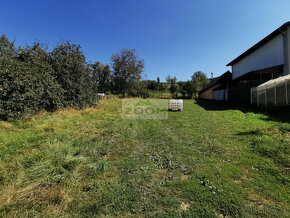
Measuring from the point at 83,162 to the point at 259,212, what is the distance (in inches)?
121

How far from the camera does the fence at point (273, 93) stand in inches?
275

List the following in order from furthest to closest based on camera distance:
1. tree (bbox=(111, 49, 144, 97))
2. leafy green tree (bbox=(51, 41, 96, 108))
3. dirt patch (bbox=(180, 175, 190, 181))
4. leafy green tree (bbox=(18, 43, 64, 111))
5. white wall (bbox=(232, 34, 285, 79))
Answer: tree (bbox=(111, 49, 144, 97)) → white wall (bbox=(232, 34, 285, 79)) → leafy green tree (bbox=(51, 41, 96, 108)) → leafy green tree (bbox=(18, 43, 64, 111)) → dirt patch (bbox=(180, 175, 190, 181))

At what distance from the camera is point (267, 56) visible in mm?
11945

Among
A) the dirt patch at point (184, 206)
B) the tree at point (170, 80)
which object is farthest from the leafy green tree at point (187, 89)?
the dirt patch at point (184, 206)

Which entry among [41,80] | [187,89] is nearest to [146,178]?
[41,80]

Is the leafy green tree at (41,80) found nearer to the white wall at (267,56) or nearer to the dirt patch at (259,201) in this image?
the dirt patch at (259,201)

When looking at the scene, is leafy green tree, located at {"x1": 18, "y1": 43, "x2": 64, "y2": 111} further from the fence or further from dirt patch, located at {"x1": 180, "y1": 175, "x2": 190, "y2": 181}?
the fence

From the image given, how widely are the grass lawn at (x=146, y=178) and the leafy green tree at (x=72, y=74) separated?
17.7 ft

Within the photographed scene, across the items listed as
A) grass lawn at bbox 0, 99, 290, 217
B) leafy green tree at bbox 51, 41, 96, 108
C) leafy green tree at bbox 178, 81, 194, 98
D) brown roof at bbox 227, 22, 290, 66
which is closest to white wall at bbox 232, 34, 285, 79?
brown roof at bbox 227, 22, 290, 66

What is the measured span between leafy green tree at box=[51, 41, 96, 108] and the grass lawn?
5407 millimetres

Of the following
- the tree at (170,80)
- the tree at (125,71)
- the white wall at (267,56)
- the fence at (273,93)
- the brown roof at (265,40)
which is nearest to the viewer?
the fence at (273,93)

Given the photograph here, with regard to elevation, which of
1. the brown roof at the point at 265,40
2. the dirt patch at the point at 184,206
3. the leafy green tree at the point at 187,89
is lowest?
the dirt patch at the point at 184,206

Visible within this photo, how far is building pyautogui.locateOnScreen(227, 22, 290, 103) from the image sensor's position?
988cm

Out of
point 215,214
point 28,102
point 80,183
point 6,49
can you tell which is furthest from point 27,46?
point 215,214
